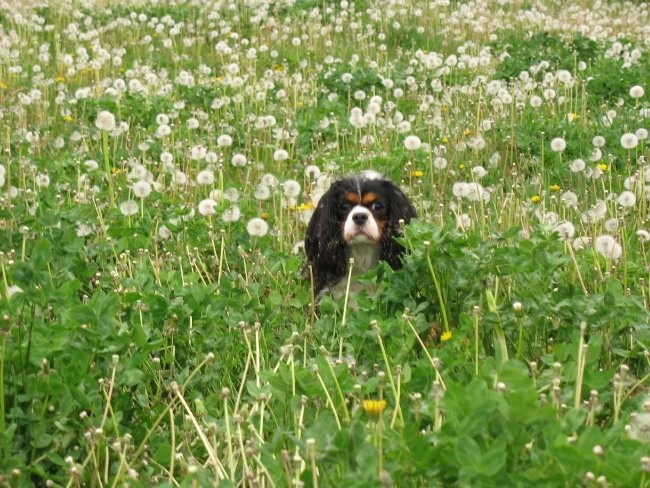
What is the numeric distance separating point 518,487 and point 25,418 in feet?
5.14

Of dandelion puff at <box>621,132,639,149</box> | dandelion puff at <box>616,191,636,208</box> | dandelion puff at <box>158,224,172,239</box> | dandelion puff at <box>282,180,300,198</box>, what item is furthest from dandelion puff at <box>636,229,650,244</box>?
dandelion puff at <box>158,224,172,239</box>

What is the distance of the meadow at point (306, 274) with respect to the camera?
92.9 inches

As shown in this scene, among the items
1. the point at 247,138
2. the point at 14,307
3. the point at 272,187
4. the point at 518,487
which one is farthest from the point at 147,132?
the point at 518,487

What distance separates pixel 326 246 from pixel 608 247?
150cm

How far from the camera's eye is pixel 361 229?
482 centimetres

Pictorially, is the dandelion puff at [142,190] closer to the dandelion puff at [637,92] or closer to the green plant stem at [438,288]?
the green plant stem at [438,288]

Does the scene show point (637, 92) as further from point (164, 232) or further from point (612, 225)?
point (164, 232)

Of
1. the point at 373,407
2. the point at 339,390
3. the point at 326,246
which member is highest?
the point at 373,407

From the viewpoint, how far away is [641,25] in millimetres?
13000

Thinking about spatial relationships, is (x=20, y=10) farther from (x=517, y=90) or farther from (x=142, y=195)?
(x=142, y=195)

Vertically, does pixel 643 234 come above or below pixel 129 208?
above

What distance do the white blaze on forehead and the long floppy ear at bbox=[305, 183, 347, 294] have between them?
0.10m

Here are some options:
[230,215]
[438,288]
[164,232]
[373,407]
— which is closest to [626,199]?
[438,288]

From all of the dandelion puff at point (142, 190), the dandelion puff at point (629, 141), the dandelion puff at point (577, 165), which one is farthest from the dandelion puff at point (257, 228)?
the dandelion puff at point (629, 141)
